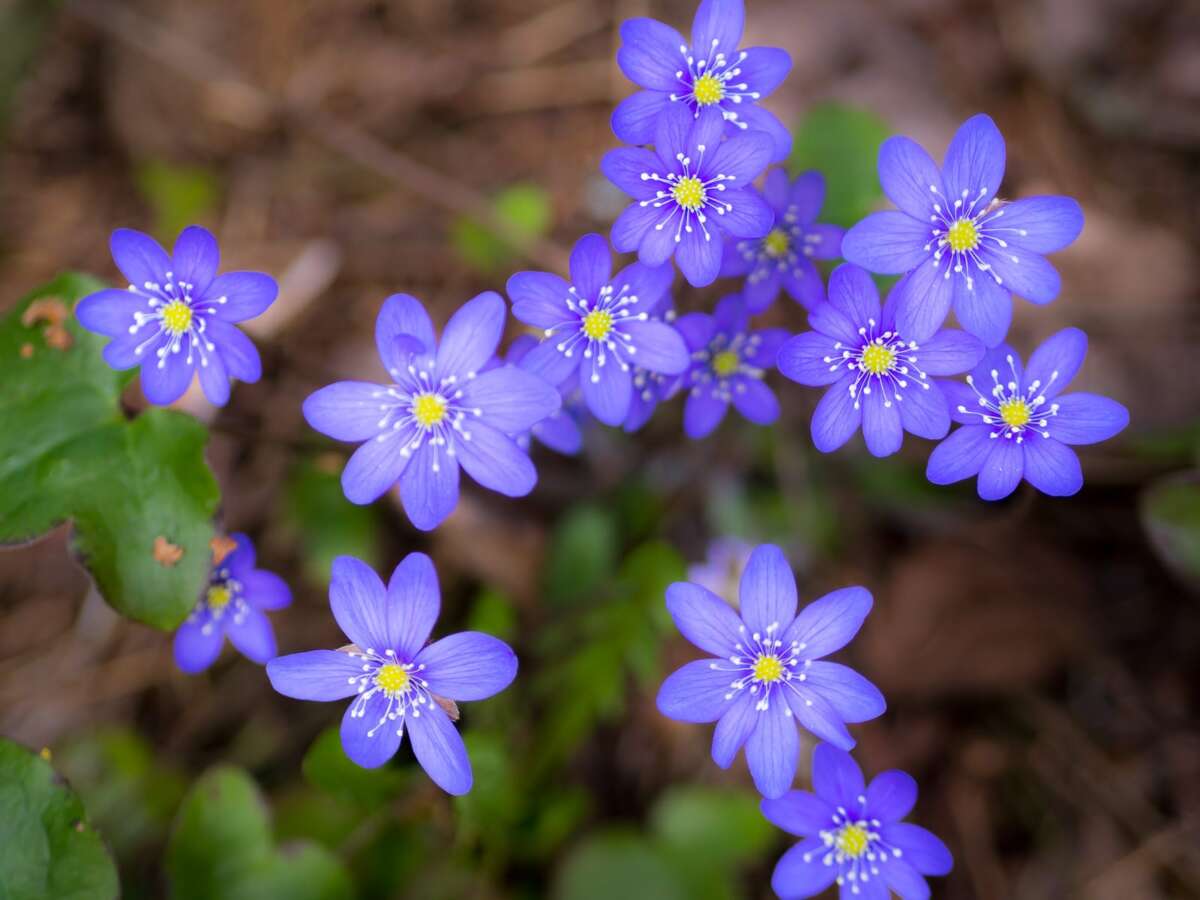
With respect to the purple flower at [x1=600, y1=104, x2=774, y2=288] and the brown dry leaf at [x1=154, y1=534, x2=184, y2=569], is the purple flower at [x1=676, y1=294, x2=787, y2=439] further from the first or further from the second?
the brown dry leaf at [x1=154, y1=534, x2=184, y2=569]

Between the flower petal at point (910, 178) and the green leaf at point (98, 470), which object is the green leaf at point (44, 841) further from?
the flower petal at point (910, 178)

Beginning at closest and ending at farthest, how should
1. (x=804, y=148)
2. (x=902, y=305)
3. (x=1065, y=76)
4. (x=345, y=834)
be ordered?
(x=902, y=305) → (x=345, y=834) → (x=804, y=148) → (x=1065, y=76)

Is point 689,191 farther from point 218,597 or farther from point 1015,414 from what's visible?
point 218,597

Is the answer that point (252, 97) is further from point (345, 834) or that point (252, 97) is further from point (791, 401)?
point (345, 834)

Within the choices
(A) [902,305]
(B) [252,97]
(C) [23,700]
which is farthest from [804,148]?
(C) [23,700]

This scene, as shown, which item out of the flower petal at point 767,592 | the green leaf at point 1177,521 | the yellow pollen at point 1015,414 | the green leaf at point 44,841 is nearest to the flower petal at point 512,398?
the flower petal at point 767,592
